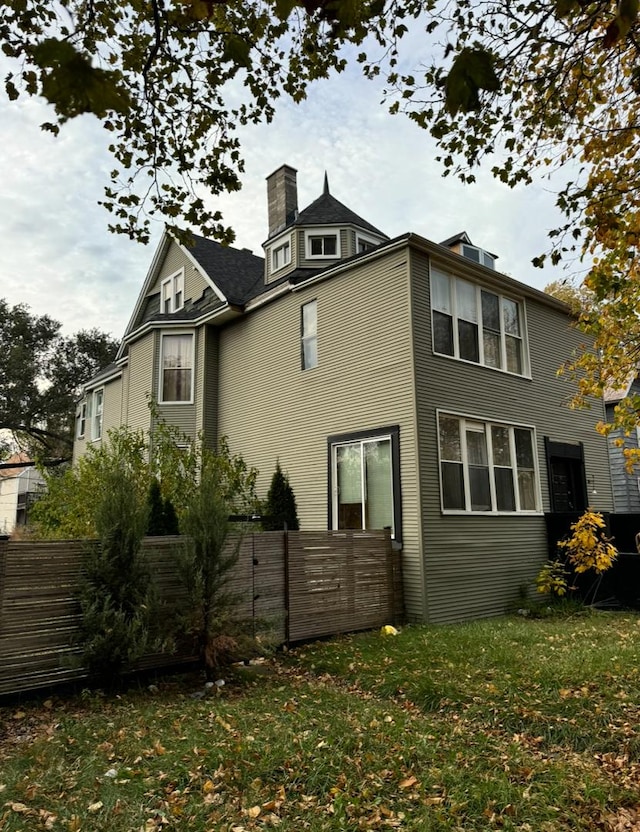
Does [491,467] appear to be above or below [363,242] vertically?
below

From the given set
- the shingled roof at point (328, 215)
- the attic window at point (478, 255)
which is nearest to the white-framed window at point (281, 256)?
the shingled roof at point (328, 215)

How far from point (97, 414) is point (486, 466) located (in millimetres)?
14125

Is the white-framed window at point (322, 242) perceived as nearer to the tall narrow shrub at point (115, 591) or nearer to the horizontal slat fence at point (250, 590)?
the horizontal slat fence at point (250, 590)

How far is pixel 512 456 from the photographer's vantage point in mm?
11570

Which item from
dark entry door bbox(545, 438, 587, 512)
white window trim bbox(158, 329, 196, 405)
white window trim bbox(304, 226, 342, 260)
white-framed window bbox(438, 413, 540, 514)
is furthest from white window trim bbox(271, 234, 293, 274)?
dark entry door bbox(545, 438, 587, 512)

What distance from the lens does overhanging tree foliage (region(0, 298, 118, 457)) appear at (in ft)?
89.4

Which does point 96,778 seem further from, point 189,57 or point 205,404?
point 205,404

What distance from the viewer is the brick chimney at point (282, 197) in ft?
56.4

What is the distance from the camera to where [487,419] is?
436 inches

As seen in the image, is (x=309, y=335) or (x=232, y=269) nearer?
(x=309, y=335)

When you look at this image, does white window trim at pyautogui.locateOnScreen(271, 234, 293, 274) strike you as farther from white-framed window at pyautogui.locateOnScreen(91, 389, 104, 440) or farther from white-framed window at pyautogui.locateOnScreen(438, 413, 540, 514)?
white-framed window at pyautogui.locateOnScreen(91, 389, 104, 440)

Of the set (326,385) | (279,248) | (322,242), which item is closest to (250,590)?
(326,385)

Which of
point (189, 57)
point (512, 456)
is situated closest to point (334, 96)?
point (189, 57)

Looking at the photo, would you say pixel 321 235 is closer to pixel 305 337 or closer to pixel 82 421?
pixel 305 337
